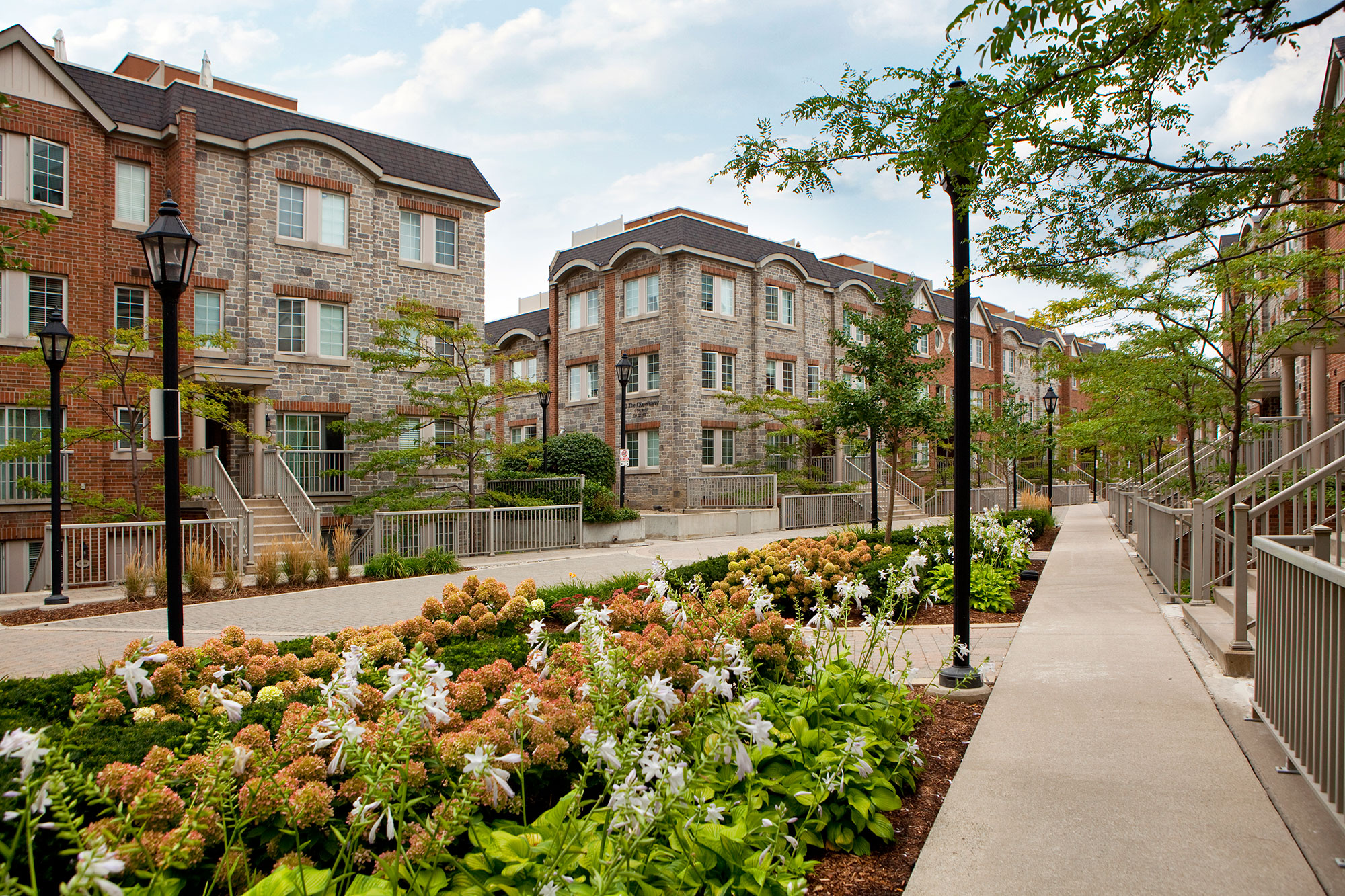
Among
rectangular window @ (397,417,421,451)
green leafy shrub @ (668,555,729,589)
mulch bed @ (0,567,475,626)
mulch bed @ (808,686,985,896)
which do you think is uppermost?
rectangular window @ (397,417,421,451)

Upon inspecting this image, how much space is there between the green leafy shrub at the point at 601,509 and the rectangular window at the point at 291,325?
9.13m

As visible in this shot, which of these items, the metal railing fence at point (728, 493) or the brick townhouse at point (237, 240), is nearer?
the brick townhouse at point (237, 240)

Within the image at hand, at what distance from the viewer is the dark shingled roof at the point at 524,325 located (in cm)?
3669

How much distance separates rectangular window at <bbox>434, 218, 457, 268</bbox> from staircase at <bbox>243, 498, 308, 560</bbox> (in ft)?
31.1

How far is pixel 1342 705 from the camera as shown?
322cm

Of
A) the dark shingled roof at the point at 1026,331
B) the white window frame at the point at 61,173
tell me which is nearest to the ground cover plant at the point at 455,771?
the white window frame at the point at 61,173

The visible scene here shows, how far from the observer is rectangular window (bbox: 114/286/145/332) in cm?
2016

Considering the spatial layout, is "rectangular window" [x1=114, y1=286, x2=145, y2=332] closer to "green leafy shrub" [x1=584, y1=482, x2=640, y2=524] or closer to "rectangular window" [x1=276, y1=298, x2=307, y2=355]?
"rectangular window" [x1=276, y1=298, x2=307, y2=355]

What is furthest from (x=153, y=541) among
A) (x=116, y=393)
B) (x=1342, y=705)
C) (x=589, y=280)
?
(x=589, y=280)

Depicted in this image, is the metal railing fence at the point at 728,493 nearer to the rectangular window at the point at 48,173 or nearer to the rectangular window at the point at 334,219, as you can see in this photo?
the rectangular window at the point at 334,219

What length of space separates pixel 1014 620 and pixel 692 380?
71.1 feet

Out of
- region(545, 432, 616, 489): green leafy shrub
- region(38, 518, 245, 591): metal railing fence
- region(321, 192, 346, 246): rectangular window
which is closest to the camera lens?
region(38, 518, 245, 591): metal railing fence

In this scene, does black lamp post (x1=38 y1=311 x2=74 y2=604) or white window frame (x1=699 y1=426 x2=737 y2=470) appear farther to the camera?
white window frame (x1=699 y1=426 x2=737 y2=470)

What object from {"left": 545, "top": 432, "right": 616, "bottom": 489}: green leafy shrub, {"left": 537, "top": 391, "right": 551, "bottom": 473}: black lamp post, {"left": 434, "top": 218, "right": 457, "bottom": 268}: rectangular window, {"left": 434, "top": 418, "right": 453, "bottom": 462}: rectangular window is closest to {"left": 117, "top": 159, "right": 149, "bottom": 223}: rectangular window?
{"left": 434, "top": 218, "right": 457, "bottom": 268}: rectangular window
